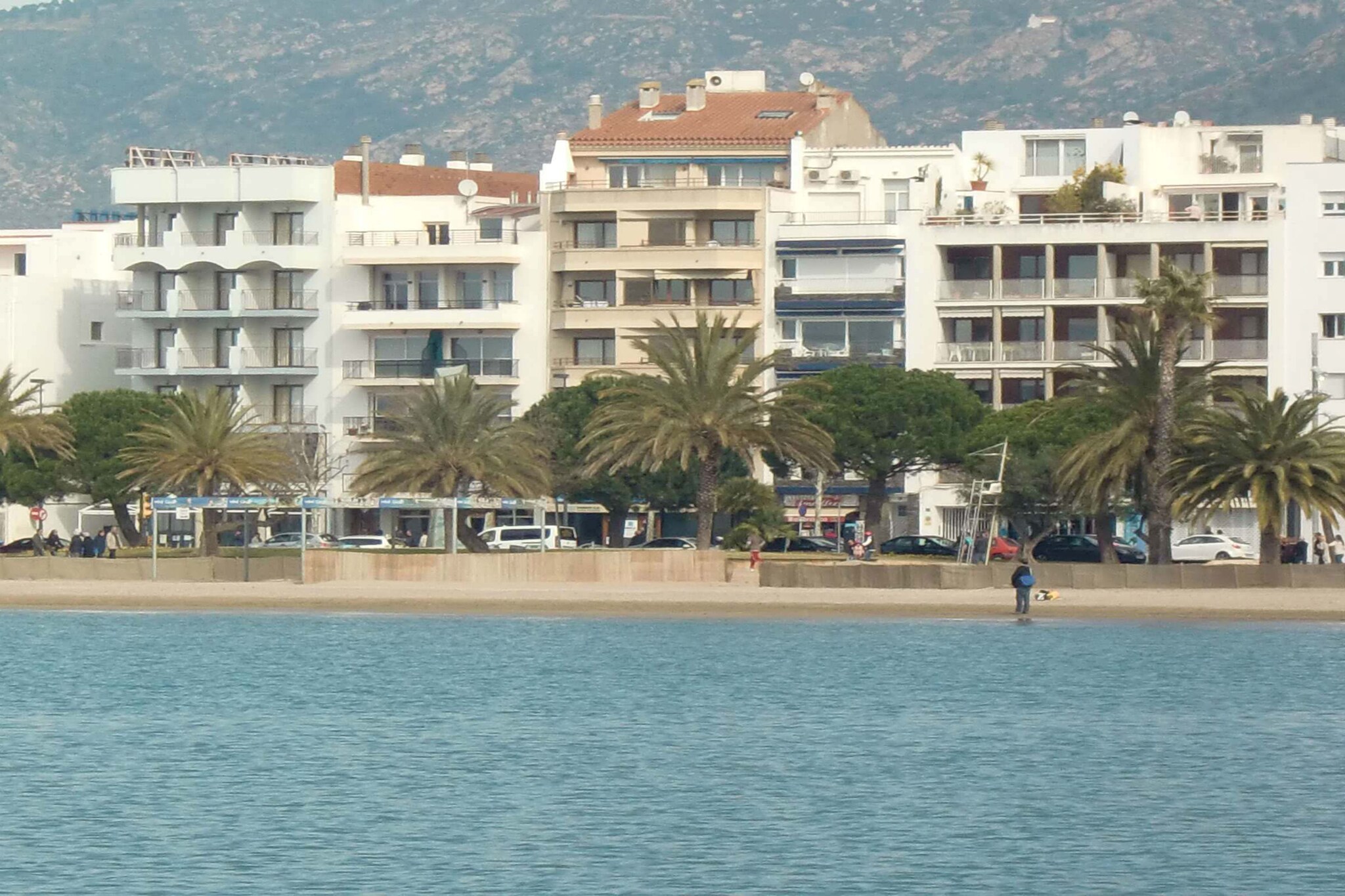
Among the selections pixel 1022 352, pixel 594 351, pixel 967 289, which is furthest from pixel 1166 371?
pixel 594 351

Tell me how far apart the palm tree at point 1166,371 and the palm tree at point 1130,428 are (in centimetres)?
14

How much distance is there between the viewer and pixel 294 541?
101250 millimetres

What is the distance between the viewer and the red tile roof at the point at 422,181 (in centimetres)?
12312

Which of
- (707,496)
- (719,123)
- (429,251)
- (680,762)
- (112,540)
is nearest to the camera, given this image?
(680,762)

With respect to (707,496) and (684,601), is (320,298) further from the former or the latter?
(684,601)

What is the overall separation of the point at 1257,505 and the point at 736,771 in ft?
114

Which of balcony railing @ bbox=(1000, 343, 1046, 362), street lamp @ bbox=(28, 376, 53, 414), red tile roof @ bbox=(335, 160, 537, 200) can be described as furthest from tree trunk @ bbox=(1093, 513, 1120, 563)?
red tile roof @ bbox=(335, 160, 537, 200)

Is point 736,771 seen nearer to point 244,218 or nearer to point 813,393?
point 813,393

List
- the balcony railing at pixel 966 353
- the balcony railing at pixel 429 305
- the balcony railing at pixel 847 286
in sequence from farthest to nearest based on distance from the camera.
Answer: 1. the balcony railing at pixel 429 305
2. the balcony railing at pixel 847 286
3. the balcony railing at pixel 966 353

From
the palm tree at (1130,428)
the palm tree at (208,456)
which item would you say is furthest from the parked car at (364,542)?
the palm tree at (1130,428)

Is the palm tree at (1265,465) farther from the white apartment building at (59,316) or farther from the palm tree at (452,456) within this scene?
the white apartment building at (59,316)

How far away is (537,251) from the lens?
368ft

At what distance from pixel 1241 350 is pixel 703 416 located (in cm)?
3019

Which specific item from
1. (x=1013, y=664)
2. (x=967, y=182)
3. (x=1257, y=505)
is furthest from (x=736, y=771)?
(x=967, y=182)
